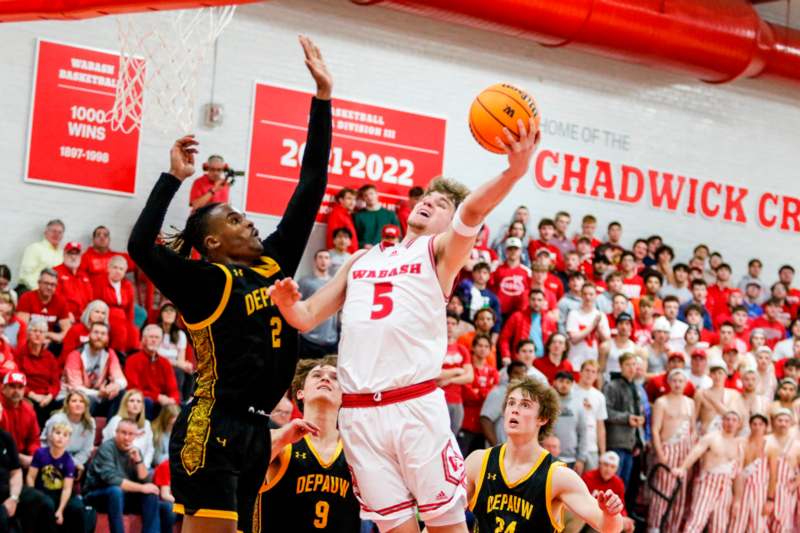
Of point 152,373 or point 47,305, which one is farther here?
point 47,305

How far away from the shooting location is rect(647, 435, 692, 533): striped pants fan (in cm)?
1475

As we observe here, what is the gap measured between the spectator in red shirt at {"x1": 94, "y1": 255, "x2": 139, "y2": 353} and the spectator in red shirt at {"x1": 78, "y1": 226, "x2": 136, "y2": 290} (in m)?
0.12

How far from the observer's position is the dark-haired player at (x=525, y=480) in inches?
282

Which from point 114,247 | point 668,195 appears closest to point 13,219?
point 114,247

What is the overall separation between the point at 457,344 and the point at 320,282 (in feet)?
6.58

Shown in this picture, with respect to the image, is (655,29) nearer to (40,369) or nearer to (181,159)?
(40,369)

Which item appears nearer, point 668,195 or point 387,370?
point 387,370

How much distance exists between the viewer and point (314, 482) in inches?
276

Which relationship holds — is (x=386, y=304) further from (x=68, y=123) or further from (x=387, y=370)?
(x=68, y=123)

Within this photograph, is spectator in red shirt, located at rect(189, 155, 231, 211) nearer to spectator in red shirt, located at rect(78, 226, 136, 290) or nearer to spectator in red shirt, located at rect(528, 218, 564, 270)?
spectator in red shirt, located at rect(78, 226, 136, 290)

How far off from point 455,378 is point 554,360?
177 cm

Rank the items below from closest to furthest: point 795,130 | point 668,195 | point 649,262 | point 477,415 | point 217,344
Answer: point 217,344, point 477,415, point 649,262, point 668,195, point 795,130

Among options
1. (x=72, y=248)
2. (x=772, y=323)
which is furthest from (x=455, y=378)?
(x=772, y=323)

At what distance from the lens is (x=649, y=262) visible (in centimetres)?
1870
